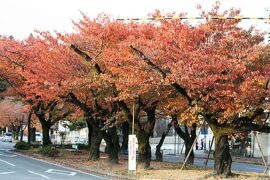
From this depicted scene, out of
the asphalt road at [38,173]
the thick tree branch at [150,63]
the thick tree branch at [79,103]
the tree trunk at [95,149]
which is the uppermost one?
the thick tree branch at [150,63]

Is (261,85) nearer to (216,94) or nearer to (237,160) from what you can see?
(216,94)

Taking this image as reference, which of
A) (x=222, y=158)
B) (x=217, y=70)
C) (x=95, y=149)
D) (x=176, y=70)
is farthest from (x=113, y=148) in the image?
(x=217, y=70)

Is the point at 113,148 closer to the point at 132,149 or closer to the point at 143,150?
the point at 143,150

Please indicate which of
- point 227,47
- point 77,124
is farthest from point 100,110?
point 77,124

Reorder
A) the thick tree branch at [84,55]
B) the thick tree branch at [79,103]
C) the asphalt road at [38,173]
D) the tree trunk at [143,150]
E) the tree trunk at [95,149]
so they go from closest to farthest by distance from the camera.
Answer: the asphalt road at [38,173]
the thick tree branch at [84,55]
the tree trunk at [143,150]
the thick tree branch at [79,103]
the tree trunk at [95,149]

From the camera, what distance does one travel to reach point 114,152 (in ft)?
89.0

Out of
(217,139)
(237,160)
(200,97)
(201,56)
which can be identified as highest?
(201,56)

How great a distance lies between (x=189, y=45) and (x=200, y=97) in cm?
225

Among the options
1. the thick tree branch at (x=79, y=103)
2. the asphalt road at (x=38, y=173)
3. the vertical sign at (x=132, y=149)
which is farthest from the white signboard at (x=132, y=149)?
the thick tree branch at (x=79, y=103)

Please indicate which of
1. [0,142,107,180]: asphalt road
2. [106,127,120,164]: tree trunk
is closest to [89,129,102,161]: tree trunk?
[106,127,120,164]: tree trunk

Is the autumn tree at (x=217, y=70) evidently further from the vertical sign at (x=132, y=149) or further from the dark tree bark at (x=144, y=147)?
the dark tree bark at (x=144, y=147)

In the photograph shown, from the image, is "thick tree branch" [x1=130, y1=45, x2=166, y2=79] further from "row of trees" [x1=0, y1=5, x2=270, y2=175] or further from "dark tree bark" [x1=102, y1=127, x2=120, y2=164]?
"dark tree bark" [x1=102, y1=127, x2=120, y2=164]

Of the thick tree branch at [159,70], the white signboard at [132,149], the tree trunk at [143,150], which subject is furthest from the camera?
the tree trunk at [143,150]

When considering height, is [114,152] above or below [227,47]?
below
